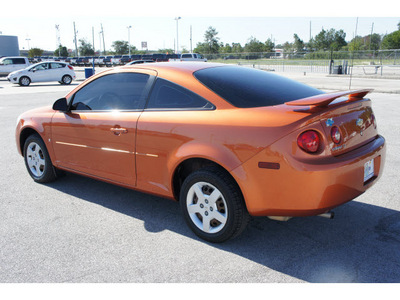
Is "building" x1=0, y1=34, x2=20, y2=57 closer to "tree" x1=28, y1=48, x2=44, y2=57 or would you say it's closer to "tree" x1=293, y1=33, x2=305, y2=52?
"tree" x1=28, y1=48, x2=44, y2=57

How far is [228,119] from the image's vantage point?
3141 millimetres

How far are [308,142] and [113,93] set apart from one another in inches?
90.8

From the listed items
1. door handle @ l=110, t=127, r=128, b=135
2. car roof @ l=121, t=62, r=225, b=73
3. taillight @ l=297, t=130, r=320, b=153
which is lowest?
door handle @ l=110, t=127, r=128, b=135

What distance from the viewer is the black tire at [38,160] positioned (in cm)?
498

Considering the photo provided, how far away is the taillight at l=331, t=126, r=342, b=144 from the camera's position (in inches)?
116

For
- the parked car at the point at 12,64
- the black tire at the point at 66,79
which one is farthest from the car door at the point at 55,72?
the parked car at the point at 12,64

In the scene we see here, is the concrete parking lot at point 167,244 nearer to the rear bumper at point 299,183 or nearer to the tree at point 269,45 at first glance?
the rear bumper at point 299,183

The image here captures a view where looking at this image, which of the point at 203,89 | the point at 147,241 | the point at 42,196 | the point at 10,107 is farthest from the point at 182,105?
the point at 10,107

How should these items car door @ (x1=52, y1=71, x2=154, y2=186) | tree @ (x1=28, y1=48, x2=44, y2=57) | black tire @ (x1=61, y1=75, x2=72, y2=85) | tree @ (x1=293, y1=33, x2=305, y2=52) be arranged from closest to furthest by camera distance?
1. car door @ (x1=52, y1=71, x2=154, y2=186)
2. black tire @ (x1=61, y1=75, x2=72, y2=85)
3. tree @ (x1=293, y1=33, x2=305, y2=52)
4. tree @ (x1=28, y1=48, x2=44, y2=57)

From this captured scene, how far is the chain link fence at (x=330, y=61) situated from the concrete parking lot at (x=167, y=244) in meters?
23.5

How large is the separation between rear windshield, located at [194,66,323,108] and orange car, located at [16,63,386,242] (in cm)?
1

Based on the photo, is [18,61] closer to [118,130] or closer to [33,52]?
[118,130]

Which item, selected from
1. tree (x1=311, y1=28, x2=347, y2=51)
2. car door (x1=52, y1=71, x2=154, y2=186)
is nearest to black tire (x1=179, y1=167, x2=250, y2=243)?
A: car door (x1=52, y1=71, x2=154, y2=186)

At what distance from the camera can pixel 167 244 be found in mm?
3414
